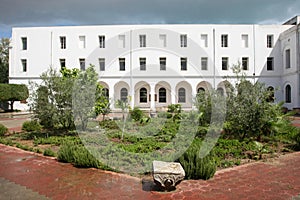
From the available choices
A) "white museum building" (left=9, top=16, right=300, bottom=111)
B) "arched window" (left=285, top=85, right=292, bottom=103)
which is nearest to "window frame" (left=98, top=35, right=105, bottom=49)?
"white museum building" (left=9, top=16, right=300, bottom=111)

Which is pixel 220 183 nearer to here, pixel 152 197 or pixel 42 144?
pixel 152 197

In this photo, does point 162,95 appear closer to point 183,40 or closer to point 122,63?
point 122,63

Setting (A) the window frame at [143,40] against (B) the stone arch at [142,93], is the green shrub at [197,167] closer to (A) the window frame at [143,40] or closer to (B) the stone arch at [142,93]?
(B) the stone arch at [142,93]

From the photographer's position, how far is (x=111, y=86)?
1085 inches

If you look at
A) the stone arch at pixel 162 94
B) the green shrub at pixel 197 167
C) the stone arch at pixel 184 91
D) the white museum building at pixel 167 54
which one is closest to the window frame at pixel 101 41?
the white museum building at pixel 167 54

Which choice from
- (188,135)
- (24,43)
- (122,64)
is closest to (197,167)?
(188,135)

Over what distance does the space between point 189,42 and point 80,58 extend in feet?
41.5

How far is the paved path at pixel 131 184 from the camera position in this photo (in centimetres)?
444

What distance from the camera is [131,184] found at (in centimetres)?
505

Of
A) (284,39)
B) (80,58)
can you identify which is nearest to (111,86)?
(80,58)

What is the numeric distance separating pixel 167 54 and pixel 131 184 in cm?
2370

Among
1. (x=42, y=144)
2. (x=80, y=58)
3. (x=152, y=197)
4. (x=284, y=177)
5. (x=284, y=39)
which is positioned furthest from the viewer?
(x=80, y=58)

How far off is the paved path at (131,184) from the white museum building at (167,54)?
20881mm

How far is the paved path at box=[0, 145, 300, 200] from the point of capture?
444cm
